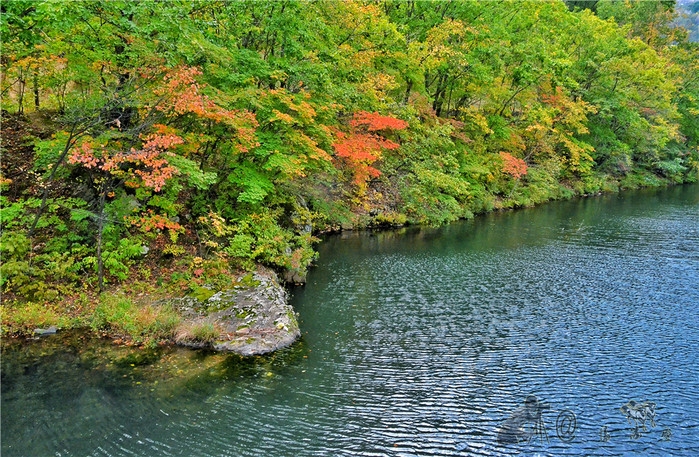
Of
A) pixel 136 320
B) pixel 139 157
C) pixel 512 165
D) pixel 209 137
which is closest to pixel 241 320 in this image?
pixel 136 320

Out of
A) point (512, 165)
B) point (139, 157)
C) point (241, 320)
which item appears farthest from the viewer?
point (512, 165)

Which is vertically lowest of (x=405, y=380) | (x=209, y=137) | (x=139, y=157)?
(x=405, y=380)

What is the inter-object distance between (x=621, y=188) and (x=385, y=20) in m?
31.2

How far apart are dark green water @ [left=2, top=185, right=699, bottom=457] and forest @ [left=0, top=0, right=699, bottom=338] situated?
197 centimetres

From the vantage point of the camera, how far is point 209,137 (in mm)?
12484

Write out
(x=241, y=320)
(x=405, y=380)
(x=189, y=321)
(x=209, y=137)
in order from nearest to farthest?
(x=405, y=380)
(x=189, y=321)
(x=241, y=320)
(x=209, y=137)

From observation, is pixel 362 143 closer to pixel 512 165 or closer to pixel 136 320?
pixel 136 320

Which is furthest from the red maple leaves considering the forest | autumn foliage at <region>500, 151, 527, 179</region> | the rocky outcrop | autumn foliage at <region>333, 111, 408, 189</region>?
autumn foliage at <region>500, 151, 527, 179</region>

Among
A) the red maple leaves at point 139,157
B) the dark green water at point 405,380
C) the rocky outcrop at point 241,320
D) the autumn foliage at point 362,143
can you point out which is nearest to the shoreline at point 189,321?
the rocky outcrop at point 241,320

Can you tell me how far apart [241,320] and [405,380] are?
419cm

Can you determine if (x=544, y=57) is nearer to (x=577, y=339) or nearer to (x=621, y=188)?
(x=621, y=188)

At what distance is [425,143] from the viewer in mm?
25375

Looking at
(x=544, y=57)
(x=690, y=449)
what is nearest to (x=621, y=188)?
(x=544, y=57)

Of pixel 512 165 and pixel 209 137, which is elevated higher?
pixel 512 165
